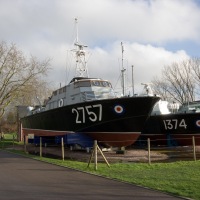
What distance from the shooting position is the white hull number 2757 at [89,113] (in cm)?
2119

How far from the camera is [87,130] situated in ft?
71.1

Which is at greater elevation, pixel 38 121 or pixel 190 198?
pixel 38 121

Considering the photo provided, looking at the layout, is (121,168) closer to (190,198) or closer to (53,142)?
(190,198)

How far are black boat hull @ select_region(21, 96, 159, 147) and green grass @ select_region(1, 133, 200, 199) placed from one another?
5.39 metres

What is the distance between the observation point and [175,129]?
27.1 meters

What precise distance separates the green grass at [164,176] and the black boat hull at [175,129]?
33.2 ft

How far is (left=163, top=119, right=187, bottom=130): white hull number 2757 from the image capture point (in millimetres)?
26606

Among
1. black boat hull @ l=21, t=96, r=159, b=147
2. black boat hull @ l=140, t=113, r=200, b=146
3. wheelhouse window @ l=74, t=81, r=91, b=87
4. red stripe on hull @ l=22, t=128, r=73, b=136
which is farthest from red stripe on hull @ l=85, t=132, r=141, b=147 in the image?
black boat hull @ l=140, t=113, r=200, b=146

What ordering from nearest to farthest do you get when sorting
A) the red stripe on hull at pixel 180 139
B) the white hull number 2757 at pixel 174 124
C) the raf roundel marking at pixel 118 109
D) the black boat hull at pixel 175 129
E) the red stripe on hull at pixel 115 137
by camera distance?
the raf roundel marking at pixel 118 109 < the red stripe on hull at pixel 115 137 < the black boat hull at pixel 175 129 < the red stripe on hull at pixel 180 139 < the white hull number 2757 at pixel 174 124

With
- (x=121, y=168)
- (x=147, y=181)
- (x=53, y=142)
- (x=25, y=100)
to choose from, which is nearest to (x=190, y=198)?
(x=147, y=181)

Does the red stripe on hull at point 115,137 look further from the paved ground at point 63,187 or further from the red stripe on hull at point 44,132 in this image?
the paved ground at point 63,187

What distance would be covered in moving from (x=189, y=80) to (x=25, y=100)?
80.4 ft

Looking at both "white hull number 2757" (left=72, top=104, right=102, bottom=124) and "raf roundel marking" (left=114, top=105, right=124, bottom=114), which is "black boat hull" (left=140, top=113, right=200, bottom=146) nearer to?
"raf roundel marking" (left=114, top=105, right=124, bottom=114)

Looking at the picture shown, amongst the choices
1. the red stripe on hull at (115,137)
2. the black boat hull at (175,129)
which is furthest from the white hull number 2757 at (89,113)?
the black boat hull at (175,129)
